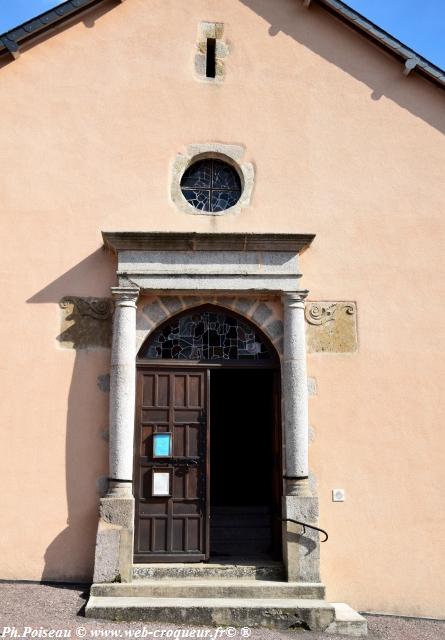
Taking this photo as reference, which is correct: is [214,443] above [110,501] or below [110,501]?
above

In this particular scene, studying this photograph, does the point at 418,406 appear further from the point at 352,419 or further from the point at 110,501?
the point at 110,501

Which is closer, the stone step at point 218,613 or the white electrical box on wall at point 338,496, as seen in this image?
the stone step at point 218,613

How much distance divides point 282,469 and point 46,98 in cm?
466

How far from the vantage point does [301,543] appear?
6008mm

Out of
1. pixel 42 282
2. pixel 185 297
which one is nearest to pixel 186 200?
pixel 185 297

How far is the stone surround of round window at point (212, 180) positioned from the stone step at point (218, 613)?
3.82 meters

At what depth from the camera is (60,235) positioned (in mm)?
6637

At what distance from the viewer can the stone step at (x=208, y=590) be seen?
5.67 m

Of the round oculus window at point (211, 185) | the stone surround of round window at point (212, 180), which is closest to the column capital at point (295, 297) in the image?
the stone surround of round window at point (212, 180)

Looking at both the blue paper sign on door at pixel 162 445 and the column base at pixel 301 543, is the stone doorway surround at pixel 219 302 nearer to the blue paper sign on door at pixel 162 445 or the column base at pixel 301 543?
the column base at pixel 301 543

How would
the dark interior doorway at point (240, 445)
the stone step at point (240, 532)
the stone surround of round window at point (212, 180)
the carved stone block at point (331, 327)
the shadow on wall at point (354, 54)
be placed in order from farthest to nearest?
the dark interior doorway at point (240, 445), the stone step at point (240, 532), the shadow on wall at point (354, 54), the stone surround of round window at point (212, 180), the carved stone block at point (331, 327)

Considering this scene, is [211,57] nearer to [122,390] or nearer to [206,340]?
[206,340]

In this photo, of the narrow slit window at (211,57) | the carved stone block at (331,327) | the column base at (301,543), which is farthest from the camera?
the narrow slit window at (211,57)

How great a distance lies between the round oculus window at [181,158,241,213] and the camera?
701 cm
